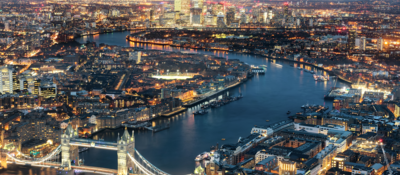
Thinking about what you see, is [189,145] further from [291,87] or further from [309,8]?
[309,8]

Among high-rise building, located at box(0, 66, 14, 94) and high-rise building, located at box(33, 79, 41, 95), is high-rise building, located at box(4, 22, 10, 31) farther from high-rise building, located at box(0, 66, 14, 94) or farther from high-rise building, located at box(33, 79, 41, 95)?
high-rise building, located at box(33, 79, 41, 95)

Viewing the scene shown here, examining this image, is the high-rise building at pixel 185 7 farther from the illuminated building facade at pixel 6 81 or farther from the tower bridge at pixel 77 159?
the tower bridge at pixel 77 159

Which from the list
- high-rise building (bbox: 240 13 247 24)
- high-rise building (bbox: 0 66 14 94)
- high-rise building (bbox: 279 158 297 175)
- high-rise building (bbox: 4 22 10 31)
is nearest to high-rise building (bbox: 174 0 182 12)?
high-rise building (bbox: 240 13 247 24)

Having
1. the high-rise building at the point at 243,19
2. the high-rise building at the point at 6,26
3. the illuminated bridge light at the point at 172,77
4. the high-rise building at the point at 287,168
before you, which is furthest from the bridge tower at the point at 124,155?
the high-rise building at the point at 243,19

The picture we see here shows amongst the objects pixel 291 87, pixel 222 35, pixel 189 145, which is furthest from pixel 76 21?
pixel 189 145

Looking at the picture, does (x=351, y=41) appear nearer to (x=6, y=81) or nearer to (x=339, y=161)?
(x=6, y=81)

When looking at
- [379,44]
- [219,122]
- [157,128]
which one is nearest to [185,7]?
[379,44]
